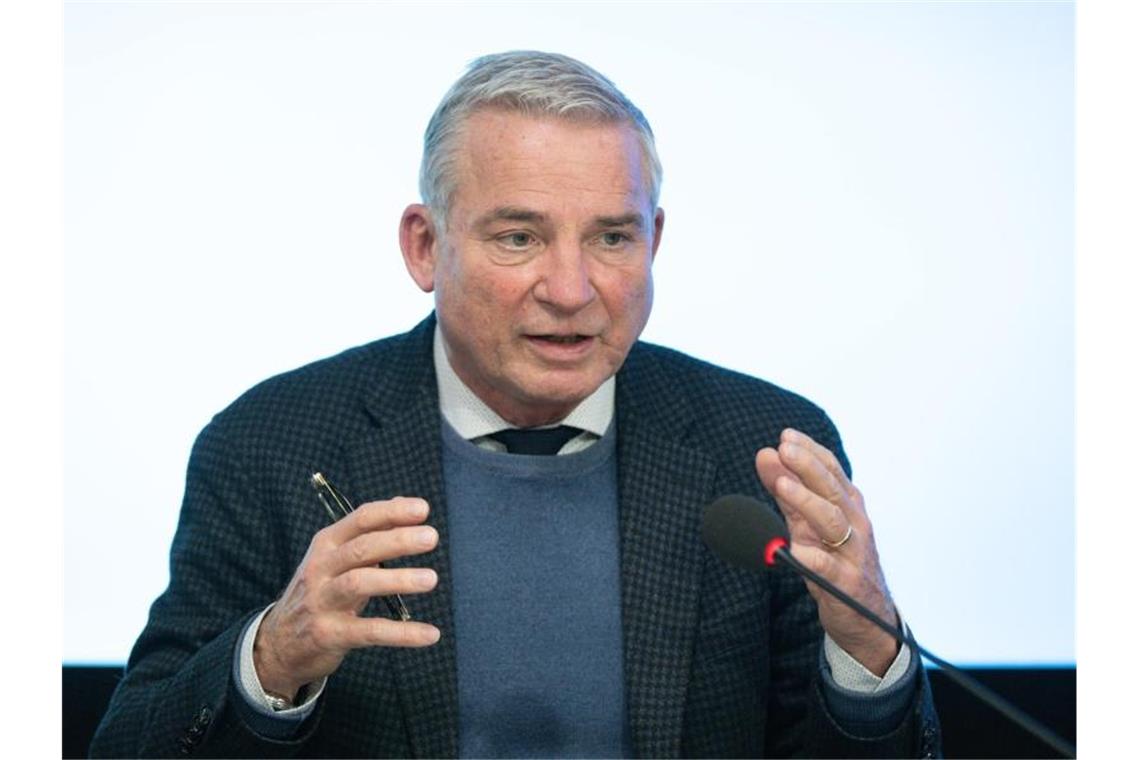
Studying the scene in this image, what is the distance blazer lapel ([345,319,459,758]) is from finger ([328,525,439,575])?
0.36 m

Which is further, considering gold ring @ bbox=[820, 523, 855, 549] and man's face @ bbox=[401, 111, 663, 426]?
man's face @ bbox=[401, 111, 663, 426]

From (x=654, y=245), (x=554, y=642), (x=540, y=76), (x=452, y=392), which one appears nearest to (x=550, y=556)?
(x=554, y=642)

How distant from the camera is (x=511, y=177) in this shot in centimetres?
205

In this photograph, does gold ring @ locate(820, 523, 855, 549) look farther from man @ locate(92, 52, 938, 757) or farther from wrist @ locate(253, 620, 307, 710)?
wrist @ locate(253, 620, 307, 710)

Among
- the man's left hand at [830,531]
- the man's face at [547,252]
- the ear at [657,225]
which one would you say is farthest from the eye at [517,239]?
the man's left hand at [830,531]

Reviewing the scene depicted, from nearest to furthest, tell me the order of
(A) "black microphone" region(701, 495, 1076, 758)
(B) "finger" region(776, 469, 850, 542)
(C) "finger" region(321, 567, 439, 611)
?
(A) "black microphone" region(701, 495, 1076, 758) → (C) "finger" region(321, 567, 439, 611) → (B) "finger" region(776, 469, 850, 542)

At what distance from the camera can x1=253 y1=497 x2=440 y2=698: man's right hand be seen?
1650 millimetres

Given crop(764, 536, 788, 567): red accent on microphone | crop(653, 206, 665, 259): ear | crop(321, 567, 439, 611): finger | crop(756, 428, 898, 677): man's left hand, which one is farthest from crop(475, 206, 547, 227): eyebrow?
crop(764, 536, 788, 567): red accent on microphone

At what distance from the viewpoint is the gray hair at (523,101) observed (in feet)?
6.83

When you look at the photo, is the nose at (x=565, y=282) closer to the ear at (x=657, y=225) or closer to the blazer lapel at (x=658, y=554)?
the ear at (x=657, y=225)

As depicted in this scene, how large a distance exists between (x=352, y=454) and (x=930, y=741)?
0.87 m

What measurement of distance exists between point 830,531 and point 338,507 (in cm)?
66

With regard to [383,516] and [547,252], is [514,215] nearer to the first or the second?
[547,252]

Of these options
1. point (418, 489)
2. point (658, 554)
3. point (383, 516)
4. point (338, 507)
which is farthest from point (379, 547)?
point (658, 554)
